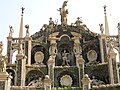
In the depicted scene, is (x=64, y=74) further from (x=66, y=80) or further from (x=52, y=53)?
(x=52, y=53)

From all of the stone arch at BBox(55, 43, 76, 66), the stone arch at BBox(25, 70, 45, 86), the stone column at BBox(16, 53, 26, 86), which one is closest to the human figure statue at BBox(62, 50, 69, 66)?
the stone arch at BBox(55, 43, 76, 66)

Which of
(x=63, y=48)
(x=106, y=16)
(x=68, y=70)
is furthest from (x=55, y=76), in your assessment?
(x=106, y=16)

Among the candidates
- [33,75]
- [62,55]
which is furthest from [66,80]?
[62,55]

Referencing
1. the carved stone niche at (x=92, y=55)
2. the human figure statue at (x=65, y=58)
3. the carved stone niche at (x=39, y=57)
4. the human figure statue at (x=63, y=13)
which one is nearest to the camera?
the human figure statue at (x=65, y=58)

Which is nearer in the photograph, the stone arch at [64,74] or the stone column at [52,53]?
the stone arch at [64,74]

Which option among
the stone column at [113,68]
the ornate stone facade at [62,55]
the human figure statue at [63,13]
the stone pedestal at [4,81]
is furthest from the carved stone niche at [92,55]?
the stone pedestal at [4,81]

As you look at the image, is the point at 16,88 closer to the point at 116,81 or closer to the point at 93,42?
the point at 116,81

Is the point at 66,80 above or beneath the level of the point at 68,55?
beneath

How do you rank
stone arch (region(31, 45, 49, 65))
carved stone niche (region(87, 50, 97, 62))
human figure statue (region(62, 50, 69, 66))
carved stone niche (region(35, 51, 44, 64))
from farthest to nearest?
stone arch (region(31, 45, 49, 65))
carved stone niche (region(35, 51, 44, 64))
carved stone niche (region(87, 50, 97, 62))
human figure statue (region(62, 50, 69, 66))

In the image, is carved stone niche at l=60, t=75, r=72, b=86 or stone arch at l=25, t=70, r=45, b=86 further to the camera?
stone arch at l=25, t=70, r=45, b=86

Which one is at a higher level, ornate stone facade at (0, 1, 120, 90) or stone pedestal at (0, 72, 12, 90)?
ornate stone facade at (0, 1, 120, 90)

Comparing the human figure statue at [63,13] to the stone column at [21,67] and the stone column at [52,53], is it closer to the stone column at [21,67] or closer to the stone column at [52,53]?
the stone column at [52,53]

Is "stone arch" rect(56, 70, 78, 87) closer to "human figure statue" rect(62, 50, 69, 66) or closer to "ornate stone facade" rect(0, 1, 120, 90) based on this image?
"ornate stone facade" rect(0, 1, 120, 90)

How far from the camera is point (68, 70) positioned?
1513 inches
